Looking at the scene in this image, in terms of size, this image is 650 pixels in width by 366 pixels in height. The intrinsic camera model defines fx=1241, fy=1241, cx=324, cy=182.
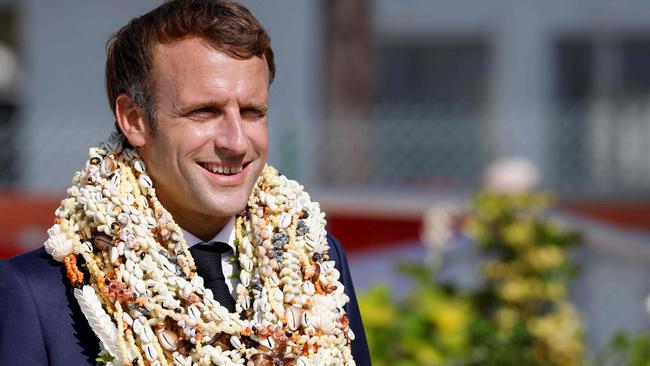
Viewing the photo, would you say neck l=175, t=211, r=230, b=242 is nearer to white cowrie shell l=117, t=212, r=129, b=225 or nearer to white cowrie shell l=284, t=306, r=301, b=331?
white cowrie shell l=117, t=212, r=129, b=225

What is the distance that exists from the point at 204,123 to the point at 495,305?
12.9ft

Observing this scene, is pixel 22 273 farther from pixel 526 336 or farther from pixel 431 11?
pixel 431 11

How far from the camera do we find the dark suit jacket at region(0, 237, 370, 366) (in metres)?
2.35

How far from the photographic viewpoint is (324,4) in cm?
1132

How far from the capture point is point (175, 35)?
97.6 inches

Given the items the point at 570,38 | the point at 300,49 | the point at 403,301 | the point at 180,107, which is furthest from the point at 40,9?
the point at 180,107

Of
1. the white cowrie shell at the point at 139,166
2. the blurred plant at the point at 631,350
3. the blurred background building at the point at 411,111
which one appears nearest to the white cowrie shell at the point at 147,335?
the white cowrie shell at the point at 139,166

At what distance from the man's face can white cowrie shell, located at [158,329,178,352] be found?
0.84ft

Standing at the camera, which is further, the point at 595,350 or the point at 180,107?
the point at 595,350

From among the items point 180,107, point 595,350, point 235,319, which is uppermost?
point 180,107

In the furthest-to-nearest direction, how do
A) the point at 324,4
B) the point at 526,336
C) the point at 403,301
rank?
the point at 324,4, the point at 403,301, the point at 526,336

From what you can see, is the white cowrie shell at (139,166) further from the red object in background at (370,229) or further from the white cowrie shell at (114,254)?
the red object in background at (370,229)

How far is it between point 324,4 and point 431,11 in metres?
1.52

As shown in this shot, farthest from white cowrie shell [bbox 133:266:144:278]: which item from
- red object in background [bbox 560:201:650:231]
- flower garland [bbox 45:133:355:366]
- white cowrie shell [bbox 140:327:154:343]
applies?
red object in background [bbox 560:201:650:231]
